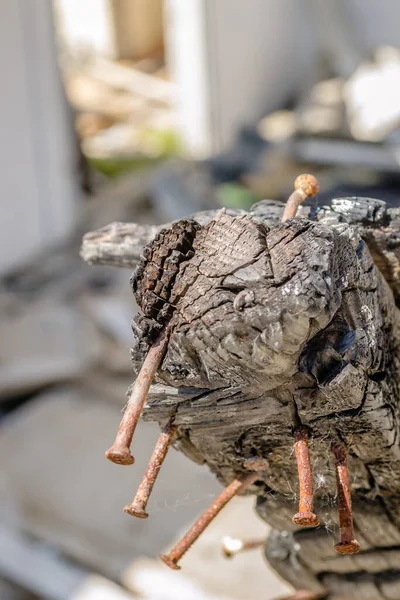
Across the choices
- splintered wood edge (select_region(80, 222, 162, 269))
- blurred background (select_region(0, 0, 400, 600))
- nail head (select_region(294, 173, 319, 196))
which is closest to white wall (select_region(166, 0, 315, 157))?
blurred background (select_region(0, 0, 400, 600))

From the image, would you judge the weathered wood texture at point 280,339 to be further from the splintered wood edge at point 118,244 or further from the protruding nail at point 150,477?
the splintered wood edge at point 118,244

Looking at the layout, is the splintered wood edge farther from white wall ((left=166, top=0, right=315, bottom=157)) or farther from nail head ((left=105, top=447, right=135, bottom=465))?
white wall ((left=166, top=0, right=315, bottom=157))

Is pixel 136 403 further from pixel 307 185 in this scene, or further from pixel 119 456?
pixel 307 185

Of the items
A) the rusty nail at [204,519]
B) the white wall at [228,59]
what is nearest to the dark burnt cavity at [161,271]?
the rusty nail at [204,519]

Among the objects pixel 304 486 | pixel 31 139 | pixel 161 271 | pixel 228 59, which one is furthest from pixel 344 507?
pixel 228 59

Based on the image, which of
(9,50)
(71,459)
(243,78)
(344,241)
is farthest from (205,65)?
(344,241)

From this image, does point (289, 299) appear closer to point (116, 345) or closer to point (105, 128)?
point (116, 345)
